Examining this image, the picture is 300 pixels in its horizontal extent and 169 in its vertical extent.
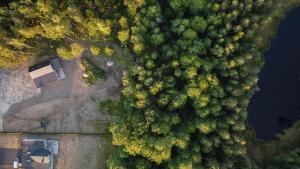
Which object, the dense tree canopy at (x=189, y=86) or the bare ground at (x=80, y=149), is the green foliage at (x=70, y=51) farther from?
the bare ground at (x=80, y=149)

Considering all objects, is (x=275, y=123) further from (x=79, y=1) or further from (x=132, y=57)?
(x=79, y=1)

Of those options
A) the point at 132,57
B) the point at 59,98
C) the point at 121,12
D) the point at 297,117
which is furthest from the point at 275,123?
the point at 59,98

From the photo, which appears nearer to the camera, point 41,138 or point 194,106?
point 194,106

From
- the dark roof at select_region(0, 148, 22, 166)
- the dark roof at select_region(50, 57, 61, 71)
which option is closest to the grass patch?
the dark roof at select_region(50, 57, 61, 71)

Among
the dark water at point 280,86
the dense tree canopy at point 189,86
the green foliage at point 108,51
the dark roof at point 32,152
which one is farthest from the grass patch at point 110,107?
the dark water at point 280,86

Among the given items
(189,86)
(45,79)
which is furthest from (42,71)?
(189,86)

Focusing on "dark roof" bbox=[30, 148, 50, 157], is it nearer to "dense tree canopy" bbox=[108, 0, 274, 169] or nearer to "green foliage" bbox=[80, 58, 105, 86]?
"dense tree canopy" bbox=[108, 0, 274, 169]
